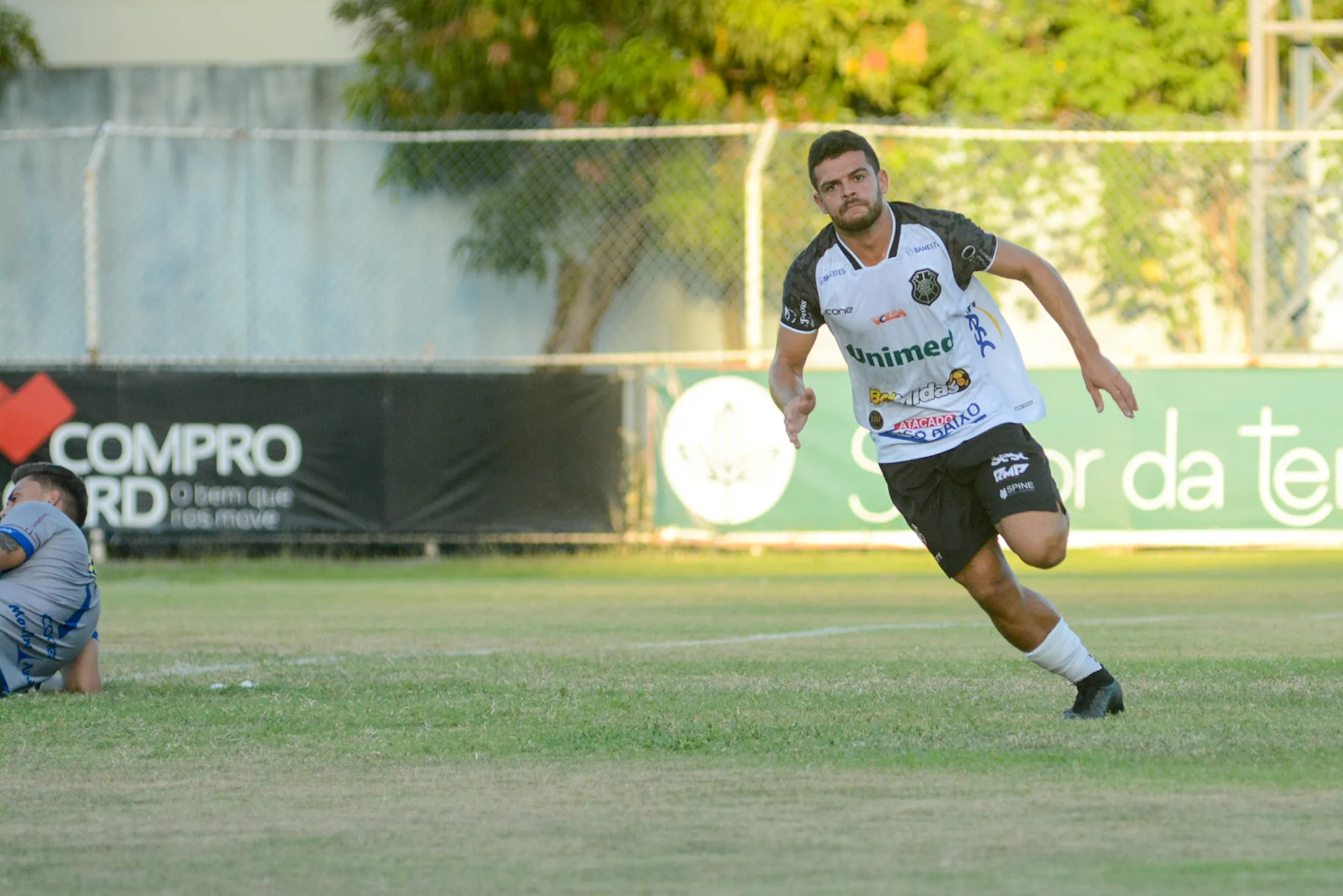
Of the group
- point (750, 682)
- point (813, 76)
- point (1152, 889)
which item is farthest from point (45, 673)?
point (813, 76)

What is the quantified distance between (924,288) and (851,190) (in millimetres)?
404

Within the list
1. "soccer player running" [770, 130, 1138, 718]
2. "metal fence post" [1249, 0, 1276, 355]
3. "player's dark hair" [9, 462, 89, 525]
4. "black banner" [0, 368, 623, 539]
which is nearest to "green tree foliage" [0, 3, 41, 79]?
"black banner" [0, 368, 623, 539]

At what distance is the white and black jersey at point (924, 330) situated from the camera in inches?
254

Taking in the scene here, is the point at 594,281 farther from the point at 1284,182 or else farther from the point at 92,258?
the point at 1284,182

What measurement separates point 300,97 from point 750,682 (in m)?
12.9

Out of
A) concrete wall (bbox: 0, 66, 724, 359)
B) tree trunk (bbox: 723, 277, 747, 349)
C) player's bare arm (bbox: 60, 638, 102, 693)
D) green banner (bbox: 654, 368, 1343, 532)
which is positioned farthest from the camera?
concrete wall (bbox: 0, 66, 724, 359)

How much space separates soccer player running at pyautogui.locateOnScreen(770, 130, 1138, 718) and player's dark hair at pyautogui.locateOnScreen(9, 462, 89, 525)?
2.74 m

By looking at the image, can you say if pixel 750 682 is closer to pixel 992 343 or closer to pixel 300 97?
pixel 992 343

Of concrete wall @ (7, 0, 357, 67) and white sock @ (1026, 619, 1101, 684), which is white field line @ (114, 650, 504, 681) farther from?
concrete wall @ (7, 0, 357, 67)

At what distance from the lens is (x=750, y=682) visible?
24.1ft

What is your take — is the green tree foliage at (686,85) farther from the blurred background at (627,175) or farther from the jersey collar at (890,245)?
the jersey collar at (890,245)

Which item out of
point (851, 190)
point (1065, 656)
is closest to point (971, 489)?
point (1065, 656)

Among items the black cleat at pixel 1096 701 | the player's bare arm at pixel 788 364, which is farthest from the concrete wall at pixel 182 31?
the black cleat at pixel 1096 701

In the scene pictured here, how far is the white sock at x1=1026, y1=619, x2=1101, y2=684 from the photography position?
6234mm
